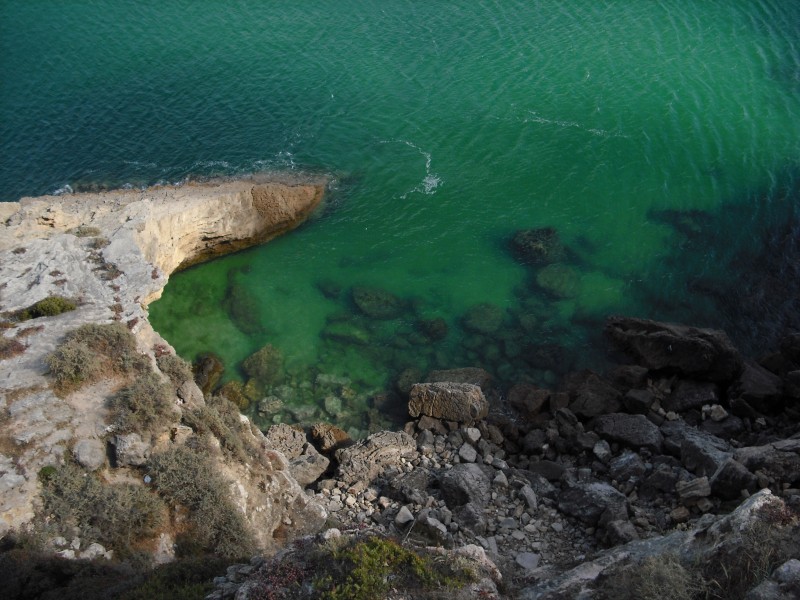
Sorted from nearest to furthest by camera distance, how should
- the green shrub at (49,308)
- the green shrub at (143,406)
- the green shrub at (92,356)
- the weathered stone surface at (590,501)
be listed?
the green shrub at (143,406) → the weathered stone surface at (590,501) → the green shrub at (92,356) → the green shrub at (49,308)

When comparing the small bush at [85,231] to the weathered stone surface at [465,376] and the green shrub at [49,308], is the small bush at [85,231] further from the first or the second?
the weathered stone surface at [465,376]

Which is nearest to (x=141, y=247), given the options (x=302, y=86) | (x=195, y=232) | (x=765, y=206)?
(x=195, y=232)

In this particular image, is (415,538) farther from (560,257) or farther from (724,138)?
(724,138)

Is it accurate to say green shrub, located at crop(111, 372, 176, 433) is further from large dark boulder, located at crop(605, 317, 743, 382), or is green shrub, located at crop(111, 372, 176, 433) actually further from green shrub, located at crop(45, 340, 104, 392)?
large dark boulder, located at crop(605, 317, 743, 382)

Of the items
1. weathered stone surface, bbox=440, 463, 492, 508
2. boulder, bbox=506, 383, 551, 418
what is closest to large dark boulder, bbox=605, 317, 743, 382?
boulder, bbox=506, 383, 551, 418

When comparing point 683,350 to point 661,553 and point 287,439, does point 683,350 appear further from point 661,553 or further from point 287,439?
point 287,439

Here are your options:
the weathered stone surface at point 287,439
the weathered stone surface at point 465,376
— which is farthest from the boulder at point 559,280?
the weathered stone surface at point 287,439

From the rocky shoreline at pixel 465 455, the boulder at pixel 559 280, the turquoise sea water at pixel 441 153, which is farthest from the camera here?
the boulder at pixel 559 280
